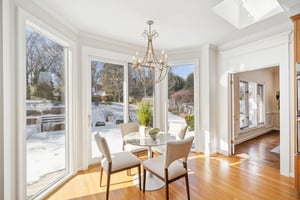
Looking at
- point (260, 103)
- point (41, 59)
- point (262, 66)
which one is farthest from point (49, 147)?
point (260, 103)

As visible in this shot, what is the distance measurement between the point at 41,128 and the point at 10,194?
0.87m

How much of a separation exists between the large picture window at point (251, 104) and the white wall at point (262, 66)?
213cm

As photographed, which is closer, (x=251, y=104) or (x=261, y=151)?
(x=261, y=151)

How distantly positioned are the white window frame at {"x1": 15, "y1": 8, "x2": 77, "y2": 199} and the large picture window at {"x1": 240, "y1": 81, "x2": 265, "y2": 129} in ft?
17.1

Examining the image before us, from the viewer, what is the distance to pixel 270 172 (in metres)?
3.00

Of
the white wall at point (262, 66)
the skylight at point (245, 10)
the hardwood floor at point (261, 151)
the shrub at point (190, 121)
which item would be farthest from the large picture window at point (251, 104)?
the skylight at point (245, 10)

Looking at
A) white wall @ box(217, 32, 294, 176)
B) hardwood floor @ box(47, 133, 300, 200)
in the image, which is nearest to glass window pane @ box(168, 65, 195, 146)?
white wall @ box(217, 32, 294, 176)

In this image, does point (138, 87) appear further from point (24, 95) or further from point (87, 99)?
point (24, 95)

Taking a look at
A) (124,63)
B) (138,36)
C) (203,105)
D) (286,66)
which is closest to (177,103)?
(203,105)

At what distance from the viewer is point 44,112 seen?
8.14 feet

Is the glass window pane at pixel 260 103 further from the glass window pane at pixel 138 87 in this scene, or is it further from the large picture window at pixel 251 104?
the glass window pane at pixel 138 87

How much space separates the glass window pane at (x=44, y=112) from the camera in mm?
2225

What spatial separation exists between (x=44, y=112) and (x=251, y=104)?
6499 mm

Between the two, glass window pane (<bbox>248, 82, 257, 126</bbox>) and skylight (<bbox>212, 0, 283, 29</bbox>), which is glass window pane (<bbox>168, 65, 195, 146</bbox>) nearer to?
skylight (<bbox>212, 0, 283, 29</bbox>)
